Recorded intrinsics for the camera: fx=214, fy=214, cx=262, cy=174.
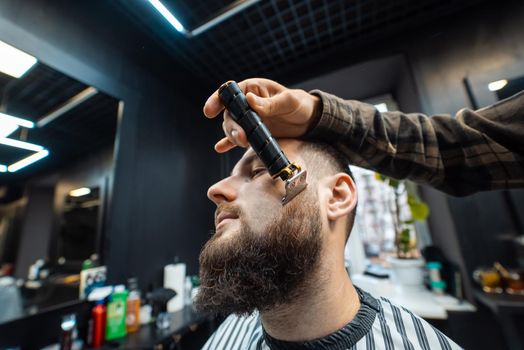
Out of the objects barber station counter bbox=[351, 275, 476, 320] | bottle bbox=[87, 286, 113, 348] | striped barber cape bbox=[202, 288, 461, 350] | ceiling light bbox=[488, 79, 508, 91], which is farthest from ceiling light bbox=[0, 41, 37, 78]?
ceiling light bbox=[488, 79, 508, 91]

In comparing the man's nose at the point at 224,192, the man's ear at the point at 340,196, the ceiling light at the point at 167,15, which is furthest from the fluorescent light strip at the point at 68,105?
the man's ear at the point at 340,196

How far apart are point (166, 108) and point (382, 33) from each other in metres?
1.93

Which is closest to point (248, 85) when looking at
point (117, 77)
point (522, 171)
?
point (522, 171)

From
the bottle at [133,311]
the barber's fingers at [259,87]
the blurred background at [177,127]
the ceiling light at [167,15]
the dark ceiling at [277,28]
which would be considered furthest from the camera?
the dark ceiling at [277,28]

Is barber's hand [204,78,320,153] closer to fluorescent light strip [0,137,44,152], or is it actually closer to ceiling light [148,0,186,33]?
fluorescent light strip [0,137,44,152]

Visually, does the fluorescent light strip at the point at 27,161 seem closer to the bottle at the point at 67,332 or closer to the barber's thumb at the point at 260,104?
the bottle at the point at 67,332

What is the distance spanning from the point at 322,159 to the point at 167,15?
1425 mm

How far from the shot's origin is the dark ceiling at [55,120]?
0.96 meters

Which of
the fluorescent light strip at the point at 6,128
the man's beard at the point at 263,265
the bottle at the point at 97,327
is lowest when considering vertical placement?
the bottle at the point at 97,327

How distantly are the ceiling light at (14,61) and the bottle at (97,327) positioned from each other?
1189 mm

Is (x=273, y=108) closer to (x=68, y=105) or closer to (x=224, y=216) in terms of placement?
(x=224, y=216)

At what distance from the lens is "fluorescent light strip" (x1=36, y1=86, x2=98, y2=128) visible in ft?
3.55

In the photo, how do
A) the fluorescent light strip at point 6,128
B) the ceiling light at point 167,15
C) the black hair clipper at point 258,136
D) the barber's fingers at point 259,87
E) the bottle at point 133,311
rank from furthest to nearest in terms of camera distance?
the ceiling light at point 167,15, the bottle at point 133,311, the fluorescent light strip at point 6,128, the barber's fingers at point 259,87, the black hair clipper at point 258,136

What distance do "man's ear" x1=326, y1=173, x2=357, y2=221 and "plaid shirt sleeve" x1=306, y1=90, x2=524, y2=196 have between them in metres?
0.13
